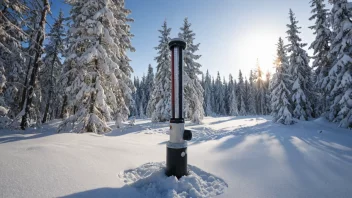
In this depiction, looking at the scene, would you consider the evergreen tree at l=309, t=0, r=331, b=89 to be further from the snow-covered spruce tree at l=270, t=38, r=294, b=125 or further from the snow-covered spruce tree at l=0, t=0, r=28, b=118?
the snow-covered spruce tree at l=0, t=0, r=28, b=118

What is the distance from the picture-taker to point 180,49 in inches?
164

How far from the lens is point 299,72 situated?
69.5ft

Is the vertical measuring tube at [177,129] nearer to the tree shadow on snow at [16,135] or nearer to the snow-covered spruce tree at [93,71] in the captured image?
the tree shadow on snow at [16,135]

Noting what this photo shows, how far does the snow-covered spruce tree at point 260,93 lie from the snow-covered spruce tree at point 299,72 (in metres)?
42.2

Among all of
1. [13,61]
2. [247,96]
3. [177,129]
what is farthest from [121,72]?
[247,96]

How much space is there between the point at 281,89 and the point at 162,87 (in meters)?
14.2

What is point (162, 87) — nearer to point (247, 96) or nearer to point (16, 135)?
point (16, 135)

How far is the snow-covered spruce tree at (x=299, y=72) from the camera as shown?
805 inches

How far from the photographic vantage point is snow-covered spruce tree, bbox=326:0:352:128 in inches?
519

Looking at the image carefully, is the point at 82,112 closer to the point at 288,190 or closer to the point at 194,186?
the point at 194,186

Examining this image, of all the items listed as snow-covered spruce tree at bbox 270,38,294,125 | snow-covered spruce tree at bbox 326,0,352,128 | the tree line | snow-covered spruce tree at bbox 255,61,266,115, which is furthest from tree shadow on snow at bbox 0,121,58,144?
snow-covered spruce tree at bbox 255,61,266,115

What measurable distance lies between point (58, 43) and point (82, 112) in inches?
677

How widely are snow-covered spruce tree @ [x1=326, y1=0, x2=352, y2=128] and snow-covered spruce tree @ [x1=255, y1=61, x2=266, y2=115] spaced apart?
163 feet

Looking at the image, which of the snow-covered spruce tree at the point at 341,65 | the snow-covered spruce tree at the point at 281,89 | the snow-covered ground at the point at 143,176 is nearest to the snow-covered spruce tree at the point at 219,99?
the snow-covered spruce tree at the point at 281,89
